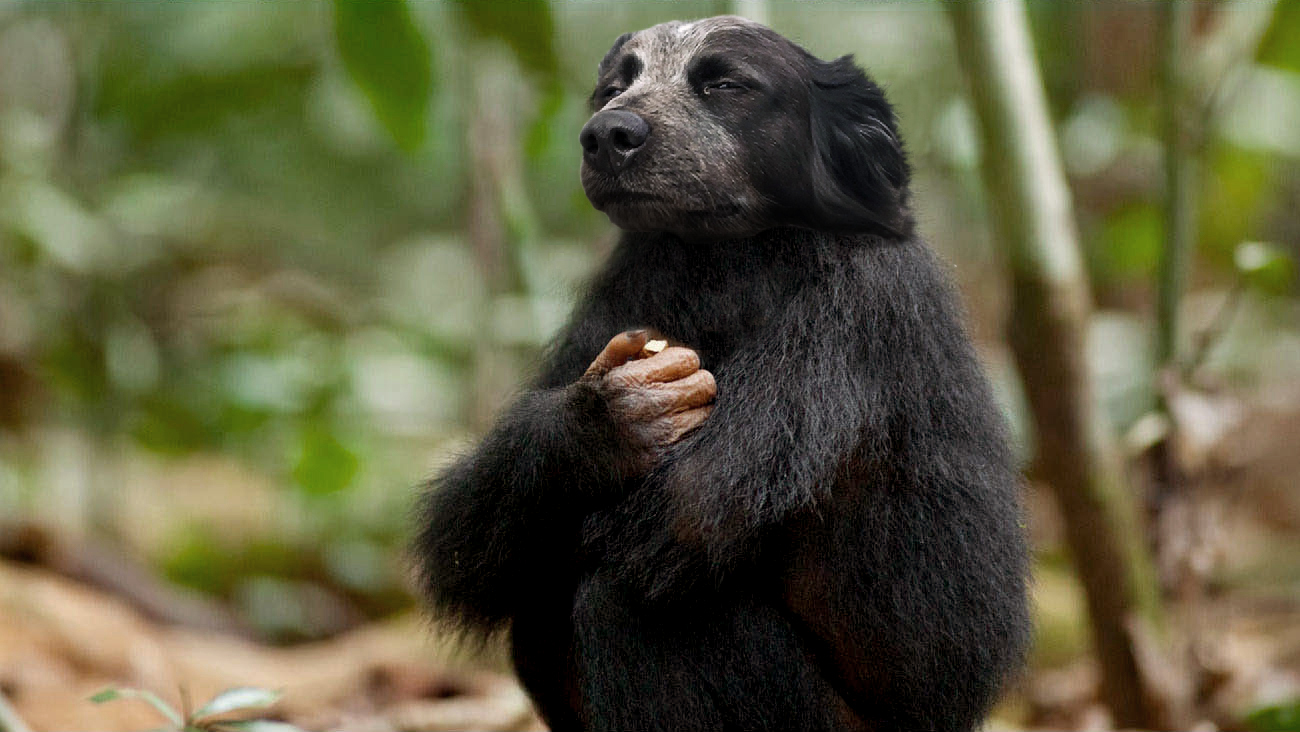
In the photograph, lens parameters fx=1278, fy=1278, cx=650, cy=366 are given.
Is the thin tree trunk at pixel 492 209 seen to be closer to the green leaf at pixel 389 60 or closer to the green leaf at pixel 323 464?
the green leaf at pixel 389 60

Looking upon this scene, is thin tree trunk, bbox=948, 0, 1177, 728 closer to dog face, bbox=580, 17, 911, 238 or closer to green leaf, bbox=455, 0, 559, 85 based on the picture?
green leaf, bbox=455, 0, 559, 85

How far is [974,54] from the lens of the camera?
3.68 m

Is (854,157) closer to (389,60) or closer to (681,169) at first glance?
(681,169)

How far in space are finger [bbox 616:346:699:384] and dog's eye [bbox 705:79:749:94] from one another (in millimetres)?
521

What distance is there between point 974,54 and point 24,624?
12.2ft

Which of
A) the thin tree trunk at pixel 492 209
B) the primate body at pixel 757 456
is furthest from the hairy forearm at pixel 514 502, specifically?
the thin tree trunk at pixel 492 209

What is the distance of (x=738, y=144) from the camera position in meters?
2.43

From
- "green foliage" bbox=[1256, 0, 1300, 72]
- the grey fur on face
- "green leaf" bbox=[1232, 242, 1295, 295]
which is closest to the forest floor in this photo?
the grey fur on face

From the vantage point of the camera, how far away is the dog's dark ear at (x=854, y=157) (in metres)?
2.45

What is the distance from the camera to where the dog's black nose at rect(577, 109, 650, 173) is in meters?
2.35

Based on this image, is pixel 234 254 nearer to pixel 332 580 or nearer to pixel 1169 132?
pixel 332 580

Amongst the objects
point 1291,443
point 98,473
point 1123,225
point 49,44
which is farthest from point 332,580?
point 1291,443

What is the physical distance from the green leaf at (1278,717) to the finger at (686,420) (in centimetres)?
207

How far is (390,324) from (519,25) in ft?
13.4
